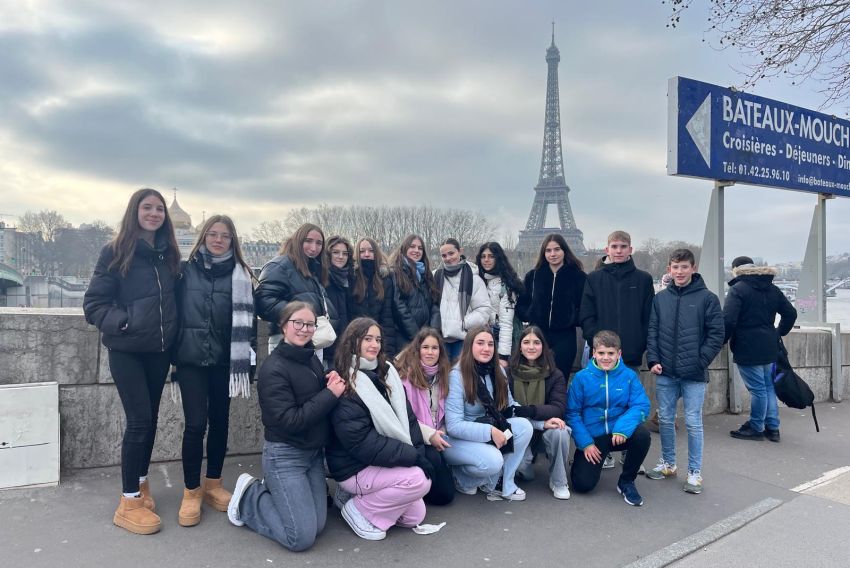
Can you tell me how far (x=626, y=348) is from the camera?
189 inches

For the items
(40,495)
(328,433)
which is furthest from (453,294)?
(40,495)

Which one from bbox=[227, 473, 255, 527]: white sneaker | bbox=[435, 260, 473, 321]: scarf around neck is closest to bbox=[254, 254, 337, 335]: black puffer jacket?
bbox=[227, 473, 255, 527]: white sneaker

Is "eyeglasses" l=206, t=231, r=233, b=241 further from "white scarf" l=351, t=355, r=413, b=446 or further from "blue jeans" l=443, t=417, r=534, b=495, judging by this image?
"blue jeans" l=443, t=417, r=534, b=495

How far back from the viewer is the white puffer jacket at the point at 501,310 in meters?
5.12

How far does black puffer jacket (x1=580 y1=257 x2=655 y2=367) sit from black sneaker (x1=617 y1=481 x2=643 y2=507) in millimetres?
1101

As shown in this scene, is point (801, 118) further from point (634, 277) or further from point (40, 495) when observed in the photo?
point (40, 495)

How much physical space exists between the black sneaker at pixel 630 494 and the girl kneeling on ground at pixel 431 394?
1.22 metres

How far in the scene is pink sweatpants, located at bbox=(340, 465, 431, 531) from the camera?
3.42 m

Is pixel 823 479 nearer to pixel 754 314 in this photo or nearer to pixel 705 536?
pixel 754 314

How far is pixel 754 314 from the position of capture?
18.8 feet

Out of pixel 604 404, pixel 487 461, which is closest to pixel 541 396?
pixel 604 404

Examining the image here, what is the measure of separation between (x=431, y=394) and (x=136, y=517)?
1.97 meters

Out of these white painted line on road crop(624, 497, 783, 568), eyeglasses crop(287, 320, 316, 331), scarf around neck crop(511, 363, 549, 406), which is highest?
eyeglasses crop(287, 320, 316, 331)

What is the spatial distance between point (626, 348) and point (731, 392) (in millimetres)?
2836
